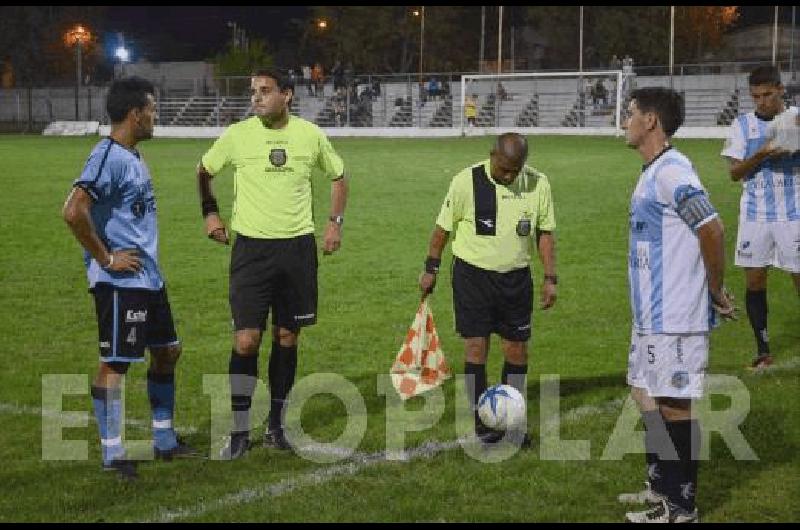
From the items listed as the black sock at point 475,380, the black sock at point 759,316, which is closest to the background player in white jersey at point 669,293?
the black sock at point 475,380

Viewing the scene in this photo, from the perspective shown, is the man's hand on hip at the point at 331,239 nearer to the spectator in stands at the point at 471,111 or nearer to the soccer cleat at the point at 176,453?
the soccer cleat at the point at 176,453

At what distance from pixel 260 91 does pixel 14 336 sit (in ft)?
14.9

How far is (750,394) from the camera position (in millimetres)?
7832

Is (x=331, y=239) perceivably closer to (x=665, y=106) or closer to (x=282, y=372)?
(x=282, y=372)

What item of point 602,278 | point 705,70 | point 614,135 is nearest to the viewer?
point 602,278

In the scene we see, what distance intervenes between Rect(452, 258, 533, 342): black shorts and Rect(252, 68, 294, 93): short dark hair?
5.19 ft

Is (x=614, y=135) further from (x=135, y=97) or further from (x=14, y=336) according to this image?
(x=135, y=97)

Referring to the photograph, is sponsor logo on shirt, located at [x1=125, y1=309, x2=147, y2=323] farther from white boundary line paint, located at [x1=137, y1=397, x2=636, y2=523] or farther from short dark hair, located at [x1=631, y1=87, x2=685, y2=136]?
short dark hair, located at [x1=631, y1=87, x2=685, y2=136]

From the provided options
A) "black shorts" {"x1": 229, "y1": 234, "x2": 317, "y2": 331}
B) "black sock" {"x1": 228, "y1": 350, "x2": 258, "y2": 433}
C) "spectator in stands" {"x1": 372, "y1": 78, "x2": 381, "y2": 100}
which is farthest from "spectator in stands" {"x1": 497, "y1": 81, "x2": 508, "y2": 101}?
"black sock" {"x1": 228, "y1": 350, "x2": 258, "y2": 433}

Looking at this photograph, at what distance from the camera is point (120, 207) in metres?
A: 5.96

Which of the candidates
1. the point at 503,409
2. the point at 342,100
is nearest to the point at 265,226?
the point at 503,409

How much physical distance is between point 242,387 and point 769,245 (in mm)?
4701

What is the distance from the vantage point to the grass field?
5.64 meters

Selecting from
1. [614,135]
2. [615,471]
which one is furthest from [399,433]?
[614,135]
